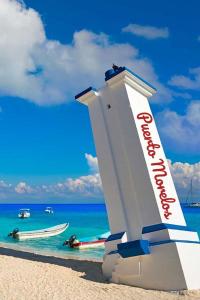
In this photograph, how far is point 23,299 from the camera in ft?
31.3

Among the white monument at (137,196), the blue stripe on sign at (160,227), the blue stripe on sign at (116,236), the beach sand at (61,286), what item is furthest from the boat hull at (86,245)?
the blue stripe on sign at (160,227)

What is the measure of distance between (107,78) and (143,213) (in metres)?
4.84

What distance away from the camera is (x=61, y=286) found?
10914mm

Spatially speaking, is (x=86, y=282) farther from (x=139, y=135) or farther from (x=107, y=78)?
(x=107, y=78)

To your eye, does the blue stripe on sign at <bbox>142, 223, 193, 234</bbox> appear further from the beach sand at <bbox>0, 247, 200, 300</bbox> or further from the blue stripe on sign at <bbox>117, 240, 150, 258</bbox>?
the beach sand at <bbox>0, 247, 200, 300</bbox>

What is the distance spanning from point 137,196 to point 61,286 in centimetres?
355

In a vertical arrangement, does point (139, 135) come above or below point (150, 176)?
above

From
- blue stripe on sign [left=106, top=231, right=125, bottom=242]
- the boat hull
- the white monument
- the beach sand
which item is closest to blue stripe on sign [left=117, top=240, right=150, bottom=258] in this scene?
the white monument

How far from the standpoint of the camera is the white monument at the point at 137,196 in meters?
10.5

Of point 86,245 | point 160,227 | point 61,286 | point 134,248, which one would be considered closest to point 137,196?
point 160,227

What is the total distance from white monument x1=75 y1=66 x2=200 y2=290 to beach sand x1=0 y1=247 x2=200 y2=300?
0.48 m

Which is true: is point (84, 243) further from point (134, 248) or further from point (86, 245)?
point (134, 248)

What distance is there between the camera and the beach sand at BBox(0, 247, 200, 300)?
9844 mm

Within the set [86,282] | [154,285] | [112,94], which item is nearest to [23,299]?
[86,282]
